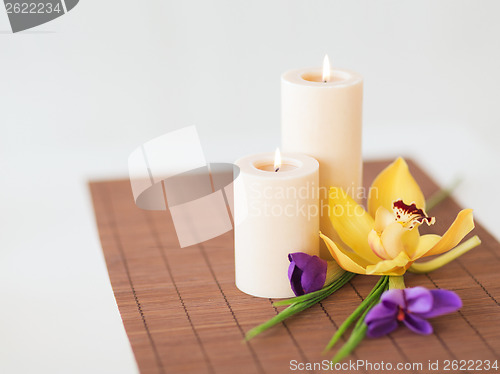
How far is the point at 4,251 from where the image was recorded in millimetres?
1312

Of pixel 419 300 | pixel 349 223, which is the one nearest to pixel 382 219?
pixel 349 223

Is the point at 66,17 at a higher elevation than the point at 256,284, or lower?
higher

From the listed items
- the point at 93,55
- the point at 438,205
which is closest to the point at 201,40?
the point at 93,55

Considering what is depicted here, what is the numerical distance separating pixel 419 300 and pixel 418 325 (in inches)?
1.4

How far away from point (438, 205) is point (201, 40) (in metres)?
0.85

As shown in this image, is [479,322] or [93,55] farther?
[93,55]

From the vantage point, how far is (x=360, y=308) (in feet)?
3.34

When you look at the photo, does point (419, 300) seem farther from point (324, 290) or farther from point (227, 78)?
point (227, 78)

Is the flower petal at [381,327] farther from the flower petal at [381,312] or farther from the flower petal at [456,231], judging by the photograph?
the flower petal at [456,231]

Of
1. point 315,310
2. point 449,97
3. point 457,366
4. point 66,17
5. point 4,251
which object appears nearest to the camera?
point 457,366

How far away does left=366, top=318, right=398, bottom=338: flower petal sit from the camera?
974 mm

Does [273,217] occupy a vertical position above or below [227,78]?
above

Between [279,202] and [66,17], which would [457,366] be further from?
[66,17]

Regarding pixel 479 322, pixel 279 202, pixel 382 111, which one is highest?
pixel 279 202
